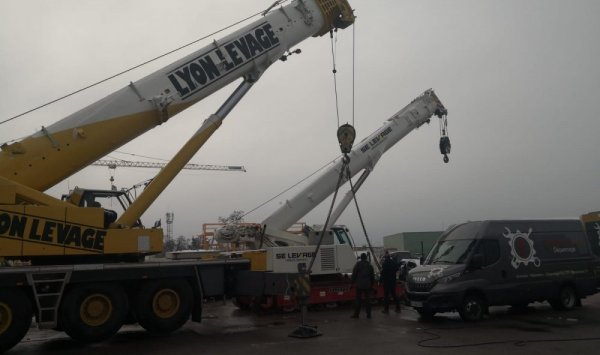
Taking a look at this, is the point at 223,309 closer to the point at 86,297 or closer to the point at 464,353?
the point at 86,297

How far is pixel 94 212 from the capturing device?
9.34m

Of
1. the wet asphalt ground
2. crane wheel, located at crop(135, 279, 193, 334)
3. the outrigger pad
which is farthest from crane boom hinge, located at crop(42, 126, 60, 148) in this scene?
the outrigger pad

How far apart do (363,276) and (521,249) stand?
4053 millimetres

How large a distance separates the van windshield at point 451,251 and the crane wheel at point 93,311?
7.55 metres

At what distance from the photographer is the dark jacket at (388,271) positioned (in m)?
13.7

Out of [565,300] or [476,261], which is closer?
[476,261]

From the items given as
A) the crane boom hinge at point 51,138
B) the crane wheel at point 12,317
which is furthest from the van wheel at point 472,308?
the crane boom hinge at point 51,138

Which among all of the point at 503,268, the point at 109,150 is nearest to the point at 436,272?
the point at 503,268

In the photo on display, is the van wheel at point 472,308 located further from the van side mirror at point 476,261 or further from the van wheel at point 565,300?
the van wheel at point 565,300

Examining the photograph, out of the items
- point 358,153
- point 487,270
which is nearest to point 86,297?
point 487,270

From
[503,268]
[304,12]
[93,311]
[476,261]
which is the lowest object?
[93,311]

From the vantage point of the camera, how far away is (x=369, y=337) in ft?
32.1

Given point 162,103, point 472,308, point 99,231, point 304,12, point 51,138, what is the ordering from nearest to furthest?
point 51,138 < point 99,231 < point 162,103 < point 472,308 < point 304,12

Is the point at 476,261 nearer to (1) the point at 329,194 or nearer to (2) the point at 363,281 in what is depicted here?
(2) the point at 363,281
